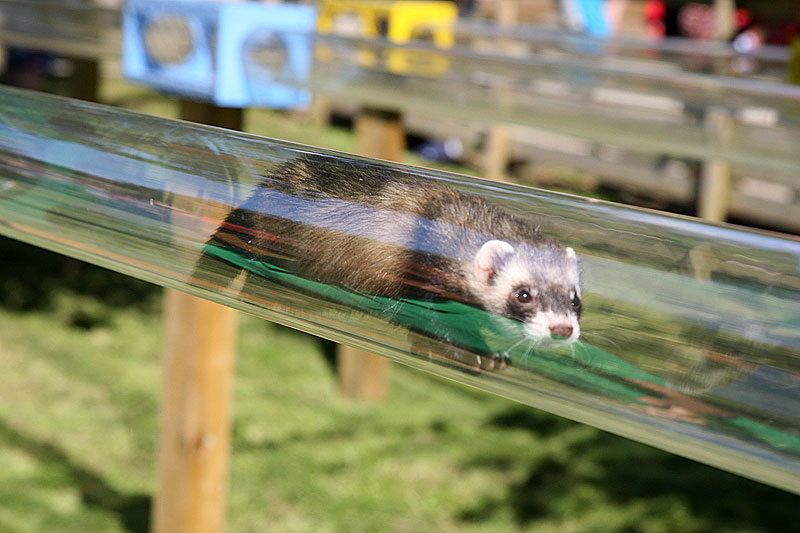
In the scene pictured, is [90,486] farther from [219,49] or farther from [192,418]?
[219,49]

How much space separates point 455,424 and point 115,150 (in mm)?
3579

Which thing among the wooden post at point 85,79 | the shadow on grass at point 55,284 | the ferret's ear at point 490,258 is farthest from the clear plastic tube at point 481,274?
the wooden post at point 85,79

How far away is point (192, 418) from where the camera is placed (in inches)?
102

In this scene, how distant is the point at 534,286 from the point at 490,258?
5 cm

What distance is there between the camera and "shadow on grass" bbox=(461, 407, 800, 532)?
12.1ft

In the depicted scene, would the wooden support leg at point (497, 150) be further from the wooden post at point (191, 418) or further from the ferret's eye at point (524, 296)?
the ferret's eye at point (524, 296)

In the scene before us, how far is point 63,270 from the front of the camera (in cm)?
593

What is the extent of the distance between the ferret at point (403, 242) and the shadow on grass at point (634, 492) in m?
2.93

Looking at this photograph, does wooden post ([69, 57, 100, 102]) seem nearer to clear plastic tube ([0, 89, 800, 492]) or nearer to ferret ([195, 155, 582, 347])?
clear plastic tube ([0, 89, 800, 492])

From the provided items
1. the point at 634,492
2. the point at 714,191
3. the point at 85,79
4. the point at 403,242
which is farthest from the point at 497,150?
the point at 403,242

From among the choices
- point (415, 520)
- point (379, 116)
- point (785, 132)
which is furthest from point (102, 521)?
point (785, 132)

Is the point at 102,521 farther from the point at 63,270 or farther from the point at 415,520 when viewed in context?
the point at 63,270

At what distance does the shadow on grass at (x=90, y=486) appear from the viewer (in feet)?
11.0

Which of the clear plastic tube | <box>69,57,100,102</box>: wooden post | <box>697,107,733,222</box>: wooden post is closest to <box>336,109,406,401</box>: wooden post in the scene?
<box>69,57,100,102</box>: wooden post
